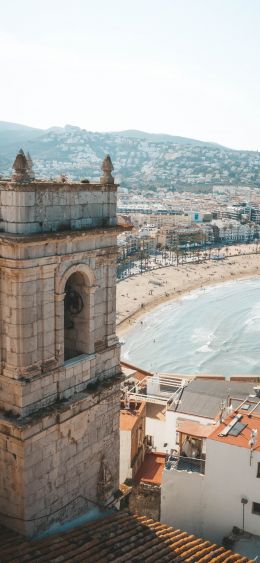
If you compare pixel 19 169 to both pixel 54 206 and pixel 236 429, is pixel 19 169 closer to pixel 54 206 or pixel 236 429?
pixel 54 206

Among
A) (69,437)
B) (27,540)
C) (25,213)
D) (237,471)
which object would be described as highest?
(25,213)

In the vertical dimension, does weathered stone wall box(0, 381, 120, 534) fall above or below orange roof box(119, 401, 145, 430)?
above

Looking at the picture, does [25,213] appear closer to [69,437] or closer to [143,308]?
[69,437]

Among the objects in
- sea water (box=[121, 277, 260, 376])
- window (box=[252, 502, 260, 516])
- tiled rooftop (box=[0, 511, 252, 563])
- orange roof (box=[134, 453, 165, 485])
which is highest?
tiled rooftop (box=[0, 511, 252, 563])

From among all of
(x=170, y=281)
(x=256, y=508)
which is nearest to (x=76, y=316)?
(x=256, y=508)

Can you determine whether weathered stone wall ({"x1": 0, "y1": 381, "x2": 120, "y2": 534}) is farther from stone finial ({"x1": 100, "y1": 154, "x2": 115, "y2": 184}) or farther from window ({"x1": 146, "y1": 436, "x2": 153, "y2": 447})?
window ({"x1": 146, "y1": 436, "x2": 153, "y2": 447})

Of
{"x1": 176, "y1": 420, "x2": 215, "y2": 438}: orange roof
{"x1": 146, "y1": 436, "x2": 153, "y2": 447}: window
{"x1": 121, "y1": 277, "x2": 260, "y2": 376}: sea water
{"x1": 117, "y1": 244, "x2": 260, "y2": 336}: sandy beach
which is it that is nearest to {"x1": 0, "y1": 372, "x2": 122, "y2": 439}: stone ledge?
{"x1": 176, "y1": 420, "x2": 215, "y2": 438}: orange roof

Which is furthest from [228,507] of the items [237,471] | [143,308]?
[143,308]
